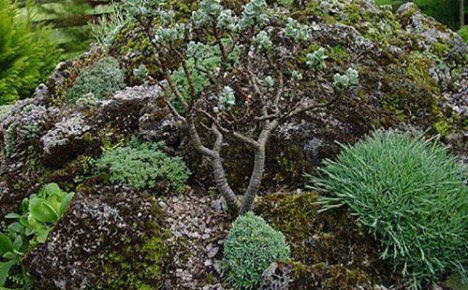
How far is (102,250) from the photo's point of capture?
3455 millimetres

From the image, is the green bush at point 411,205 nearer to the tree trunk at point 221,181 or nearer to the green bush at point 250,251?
the green bush at point 250,251

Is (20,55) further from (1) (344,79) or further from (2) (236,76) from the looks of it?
(1) (344,79)

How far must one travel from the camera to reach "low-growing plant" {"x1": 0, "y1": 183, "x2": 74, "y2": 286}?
3.71 m

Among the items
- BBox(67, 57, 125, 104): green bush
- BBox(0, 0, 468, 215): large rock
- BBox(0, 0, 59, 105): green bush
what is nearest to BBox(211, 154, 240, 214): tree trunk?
BBox(0, 0, 468, 215): large rock

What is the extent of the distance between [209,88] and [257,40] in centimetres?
95

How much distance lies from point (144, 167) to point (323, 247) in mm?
1237

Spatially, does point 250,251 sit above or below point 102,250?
above

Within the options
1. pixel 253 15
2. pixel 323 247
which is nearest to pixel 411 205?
pixel 323 247

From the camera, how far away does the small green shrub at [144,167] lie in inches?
151

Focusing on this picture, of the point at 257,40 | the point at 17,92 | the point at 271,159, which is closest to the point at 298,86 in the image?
the point at 271,159

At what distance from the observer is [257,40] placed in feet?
11.4

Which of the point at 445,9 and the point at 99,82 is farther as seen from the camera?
the point at 445,9

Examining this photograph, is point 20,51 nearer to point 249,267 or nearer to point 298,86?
point 298,86

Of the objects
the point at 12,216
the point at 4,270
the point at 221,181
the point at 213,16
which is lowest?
the point at 4,270
